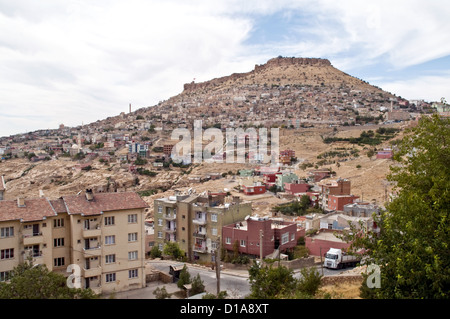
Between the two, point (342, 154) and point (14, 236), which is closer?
point (14, 236)

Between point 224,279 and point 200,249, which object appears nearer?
point 224,279

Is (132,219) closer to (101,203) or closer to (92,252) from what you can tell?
(101,203)

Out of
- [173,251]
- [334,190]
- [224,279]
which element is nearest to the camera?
[224,279]

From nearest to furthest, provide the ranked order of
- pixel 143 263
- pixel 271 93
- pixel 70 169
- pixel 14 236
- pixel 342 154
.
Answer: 1. pixel 14 236
2. pixel 143 263
3. pixel 342 154
4. pixel 70 169
5. pixel 271 93

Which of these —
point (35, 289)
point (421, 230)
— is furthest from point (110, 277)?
point (421, 230)

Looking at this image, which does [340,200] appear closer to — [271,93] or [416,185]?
[416,185]

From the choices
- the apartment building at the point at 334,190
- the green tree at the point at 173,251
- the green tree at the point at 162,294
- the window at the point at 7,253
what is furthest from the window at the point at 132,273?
the apartment building at the point at 334,190

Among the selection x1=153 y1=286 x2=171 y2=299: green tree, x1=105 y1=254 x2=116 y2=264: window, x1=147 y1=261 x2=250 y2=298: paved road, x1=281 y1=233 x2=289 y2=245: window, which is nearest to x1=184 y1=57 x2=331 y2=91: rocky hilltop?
x1=281 y1=233 x2=289 y2=245: window
